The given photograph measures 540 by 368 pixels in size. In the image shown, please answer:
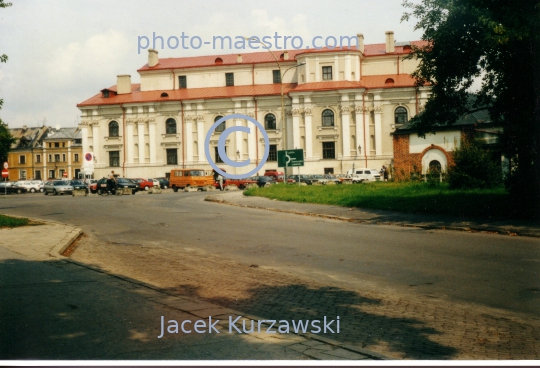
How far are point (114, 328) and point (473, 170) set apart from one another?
76.8ft

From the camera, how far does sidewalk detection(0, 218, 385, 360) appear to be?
14.8 ft

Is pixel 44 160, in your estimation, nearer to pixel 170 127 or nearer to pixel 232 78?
pixel 170 127

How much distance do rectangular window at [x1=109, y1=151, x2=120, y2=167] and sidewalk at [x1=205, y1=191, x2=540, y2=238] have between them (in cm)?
579

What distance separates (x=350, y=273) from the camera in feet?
28.9

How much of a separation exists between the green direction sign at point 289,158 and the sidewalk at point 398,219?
219 cm

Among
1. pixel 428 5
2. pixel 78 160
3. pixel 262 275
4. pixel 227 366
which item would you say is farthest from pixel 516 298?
pixel 78 160

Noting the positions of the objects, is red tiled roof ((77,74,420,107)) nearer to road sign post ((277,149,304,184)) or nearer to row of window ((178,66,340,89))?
row of window ((178,66,340,89))

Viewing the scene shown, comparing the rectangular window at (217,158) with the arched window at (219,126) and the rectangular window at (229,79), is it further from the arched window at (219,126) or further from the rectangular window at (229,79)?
the rectangular window at (229,79)

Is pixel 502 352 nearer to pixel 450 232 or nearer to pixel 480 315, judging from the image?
pixel 480 315

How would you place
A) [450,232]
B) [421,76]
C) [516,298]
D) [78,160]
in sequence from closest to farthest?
[516,298] → [450,232] → [421,76] → [78,160]

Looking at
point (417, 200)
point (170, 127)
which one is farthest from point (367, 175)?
point (170, 127)

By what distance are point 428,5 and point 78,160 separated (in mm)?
34570

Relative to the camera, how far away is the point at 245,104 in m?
10.9

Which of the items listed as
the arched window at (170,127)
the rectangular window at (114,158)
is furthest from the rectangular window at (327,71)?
the rectangular window at (114,158)
